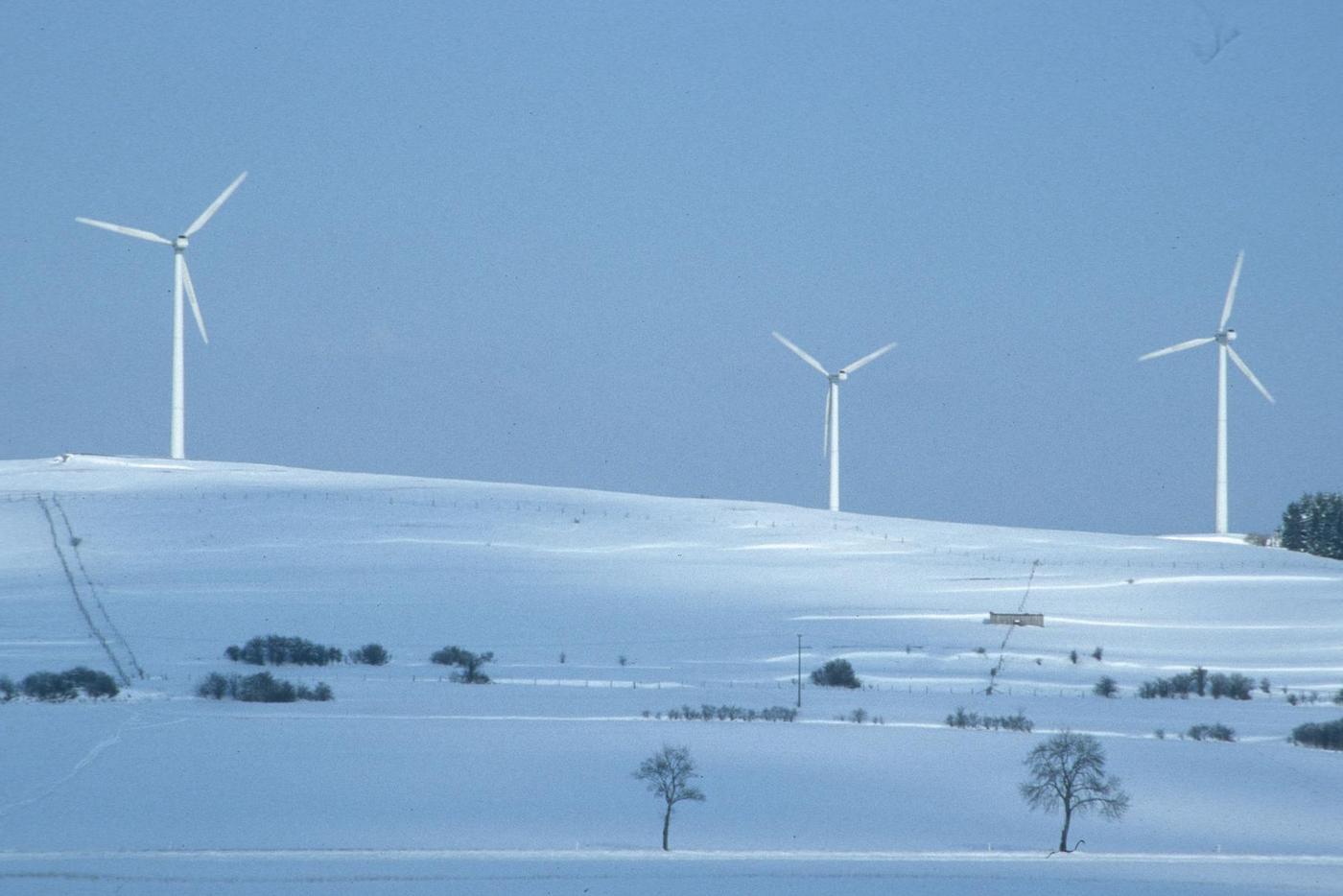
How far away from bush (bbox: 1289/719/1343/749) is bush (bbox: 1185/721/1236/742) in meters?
1.63

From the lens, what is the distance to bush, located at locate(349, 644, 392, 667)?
57094mm

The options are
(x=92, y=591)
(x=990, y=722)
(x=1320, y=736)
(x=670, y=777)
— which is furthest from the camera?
(x=92, y=591)

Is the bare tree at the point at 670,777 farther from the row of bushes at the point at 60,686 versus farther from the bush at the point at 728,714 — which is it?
the row of bushes at the point at 60,686

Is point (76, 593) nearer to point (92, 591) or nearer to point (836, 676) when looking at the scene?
point (92, 591)

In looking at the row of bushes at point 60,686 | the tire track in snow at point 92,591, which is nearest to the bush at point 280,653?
the tire track in snow at point 92,591

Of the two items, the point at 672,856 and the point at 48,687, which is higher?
the point at 48,687

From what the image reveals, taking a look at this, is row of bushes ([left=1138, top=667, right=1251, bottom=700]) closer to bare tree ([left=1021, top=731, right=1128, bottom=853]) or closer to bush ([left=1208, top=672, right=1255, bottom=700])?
bush ([left=1208, top=672, right=1255, bottom=700])

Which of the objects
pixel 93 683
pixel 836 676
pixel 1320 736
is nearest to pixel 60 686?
pixel 93 683

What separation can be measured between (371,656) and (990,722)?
20.9 metres

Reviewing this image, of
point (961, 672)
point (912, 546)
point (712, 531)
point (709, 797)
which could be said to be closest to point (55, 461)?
point (712, 531)

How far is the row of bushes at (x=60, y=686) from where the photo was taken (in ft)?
156

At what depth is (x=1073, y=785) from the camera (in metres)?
37.1

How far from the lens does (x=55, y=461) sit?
10919 cm

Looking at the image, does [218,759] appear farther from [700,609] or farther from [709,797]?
[700,609]
